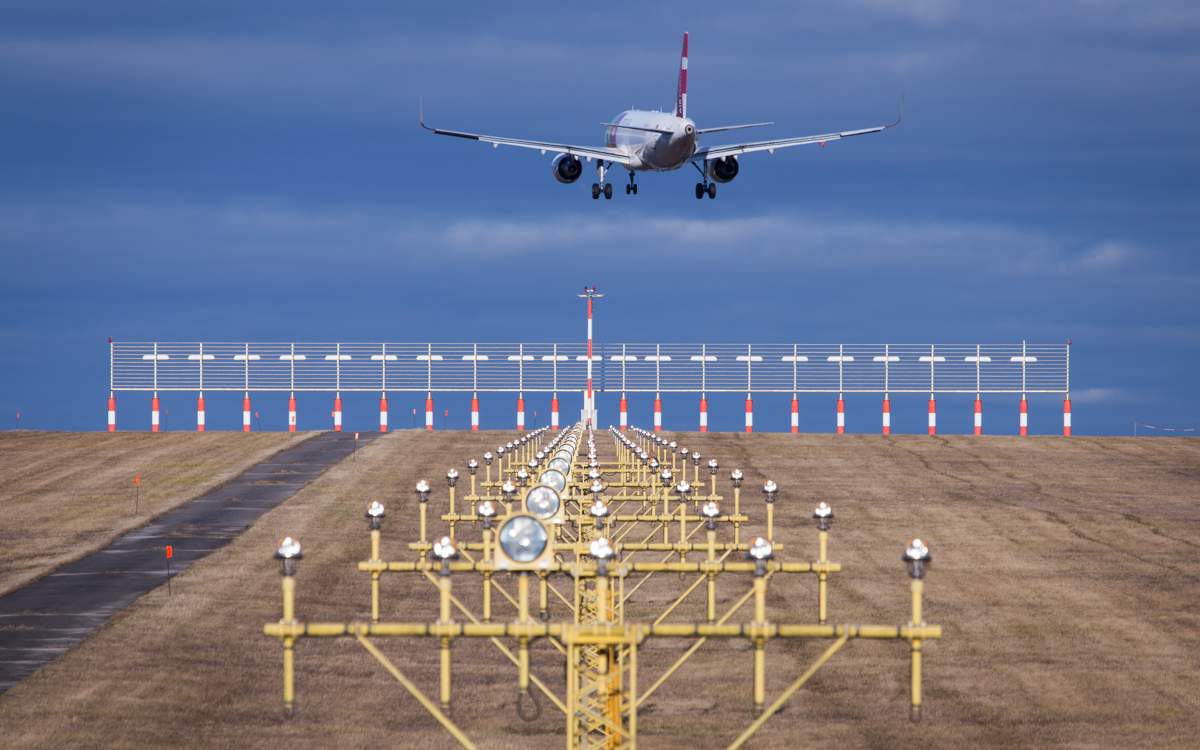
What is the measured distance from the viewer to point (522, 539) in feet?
78.5

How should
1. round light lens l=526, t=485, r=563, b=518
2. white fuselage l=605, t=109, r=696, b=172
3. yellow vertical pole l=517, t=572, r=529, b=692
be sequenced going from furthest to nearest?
white fuselage l=605, t=109, r=696, b=172 → round light lens l=526, t=485, r=563, b=518 → yellow vertical pole l=517, t=572, r=529, b=692

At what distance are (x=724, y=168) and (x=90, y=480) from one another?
28179 millimetres

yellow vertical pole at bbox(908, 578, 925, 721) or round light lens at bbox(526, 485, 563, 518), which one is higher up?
round light lens at bbox(526, 485, 563, 518)

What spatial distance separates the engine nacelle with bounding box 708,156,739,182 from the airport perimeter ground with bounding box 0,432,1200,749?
57.2 ft

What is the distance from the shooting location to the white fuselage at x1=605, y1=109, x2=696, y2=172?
7488 cm

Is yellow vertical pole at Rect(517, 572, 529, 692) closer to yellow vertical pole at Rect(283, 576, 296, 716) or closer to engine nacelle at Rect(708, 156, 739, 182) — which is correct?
yellow vertical pole at Rect(283, 576, 296, 716)

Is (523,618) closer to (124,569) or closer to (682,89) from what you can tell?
(124,569)

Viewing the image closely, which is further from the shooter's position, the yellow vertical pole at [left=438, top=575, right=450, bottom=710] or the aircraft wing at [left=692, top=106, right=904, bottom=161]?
the aircraft wing at [left=692, top=106, right=904, bottom=161]

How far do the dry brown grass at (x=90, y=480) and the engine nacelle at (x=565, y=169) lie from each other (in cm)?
1652

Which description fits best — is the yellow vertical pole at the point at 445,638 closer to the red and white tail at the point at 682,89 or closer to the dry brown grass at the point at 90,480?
the dry brown grass at the point at 90,480

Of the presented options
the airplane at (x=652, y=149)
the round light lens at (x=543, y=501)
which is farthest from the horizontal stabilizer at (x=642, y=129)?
the round light lens at (x=543, y=501)

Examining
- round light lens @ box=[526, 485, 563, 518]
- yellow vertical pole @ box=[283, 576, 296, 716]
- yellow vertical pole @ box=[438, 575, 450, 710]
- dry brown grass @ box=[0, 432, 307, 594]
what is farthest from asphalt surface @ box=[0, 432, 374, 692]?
yellow vertical pole @ box=[438, 575, 450, 710]

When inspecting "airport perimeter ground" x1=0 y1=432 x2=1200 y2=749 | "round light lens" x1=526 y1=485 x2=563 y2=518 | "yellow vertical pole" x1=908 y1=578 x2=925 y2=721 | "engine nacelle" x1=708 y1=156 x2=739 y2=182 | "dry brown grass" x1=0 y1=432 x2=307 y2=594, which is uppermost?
"engine nacelle" x1=708 y1=156 x2=739 y2=182

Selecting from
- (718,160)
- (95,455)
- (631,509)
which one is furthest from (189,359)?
(631,509)
